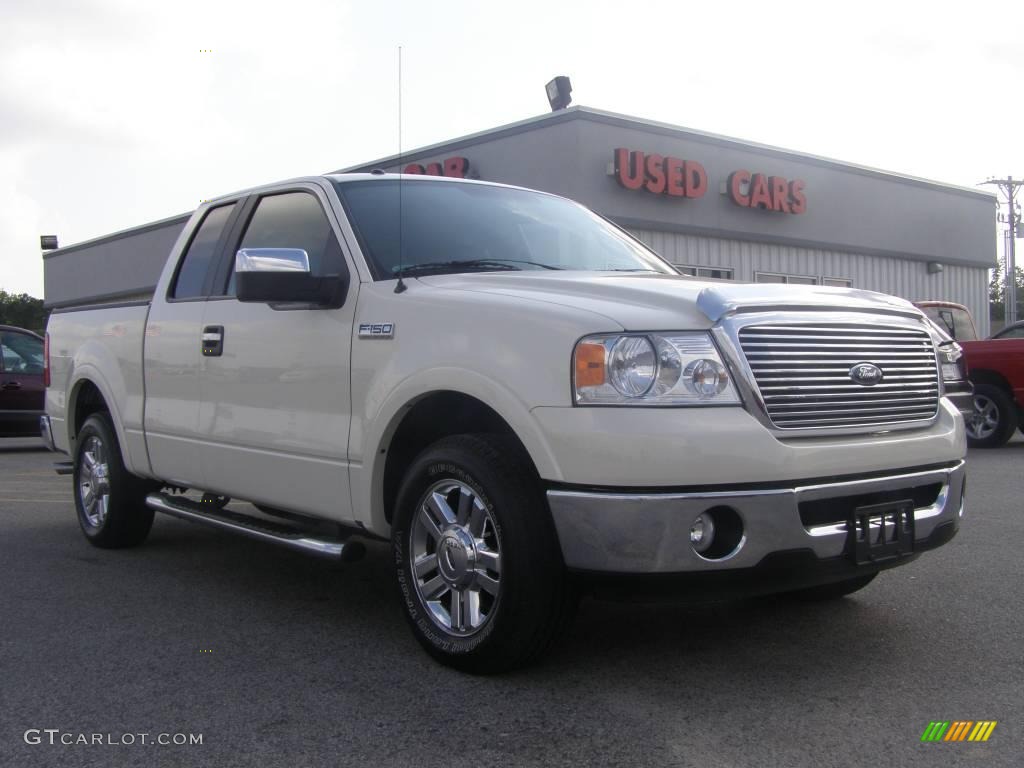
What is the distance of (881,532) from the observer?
3.58 metres

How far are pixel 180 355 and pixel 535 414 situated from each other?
8.50 ft

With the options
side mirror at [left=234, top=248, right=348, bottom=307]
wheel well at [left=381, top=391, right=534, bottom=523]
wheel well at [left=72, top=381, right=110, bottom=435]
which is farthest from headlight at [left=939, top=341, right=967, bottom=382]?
wheel well at [left=72, top=381, right=110, bottom=435]

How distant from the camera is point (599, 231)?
5.35 metres

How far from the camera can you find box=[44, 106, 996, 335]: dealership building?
17688mm

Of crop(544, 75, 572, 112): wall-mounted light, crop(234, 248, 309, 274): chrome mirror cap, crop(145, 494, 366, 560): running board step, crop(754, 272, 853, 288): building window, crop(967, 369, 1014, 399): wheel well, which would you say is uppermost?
crop(544, 75, 572, 112): wall-mounted light

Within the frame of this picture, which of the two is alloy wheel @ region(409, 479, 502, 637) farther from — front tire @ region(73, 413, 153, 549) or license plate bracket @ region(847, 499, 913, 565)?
front tire @ region(73, 413, 153, 549)

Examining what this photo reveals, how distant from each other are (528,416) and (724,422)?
24.2 inches

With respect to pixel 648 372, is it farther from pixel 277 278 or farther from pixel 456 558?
pixel 277 278

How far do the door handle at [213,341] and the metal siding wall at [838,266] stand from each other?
540 inches

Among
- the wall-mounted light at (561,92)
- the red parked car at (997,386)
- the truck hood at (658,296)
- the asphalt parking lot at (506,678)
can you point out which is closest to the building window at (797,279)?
the wall-mounted light at (561,92)

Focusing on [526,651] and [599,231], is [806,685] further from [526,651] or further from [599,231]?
[599,231]

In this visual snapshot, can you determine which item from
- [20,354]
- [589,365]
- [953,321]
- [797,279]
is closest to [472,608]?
[589,365]

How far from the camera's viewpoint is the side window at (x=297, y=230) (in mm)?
4656

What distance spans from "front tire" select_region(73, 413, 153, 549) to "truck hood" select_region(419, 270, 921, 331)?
9.22 ft
